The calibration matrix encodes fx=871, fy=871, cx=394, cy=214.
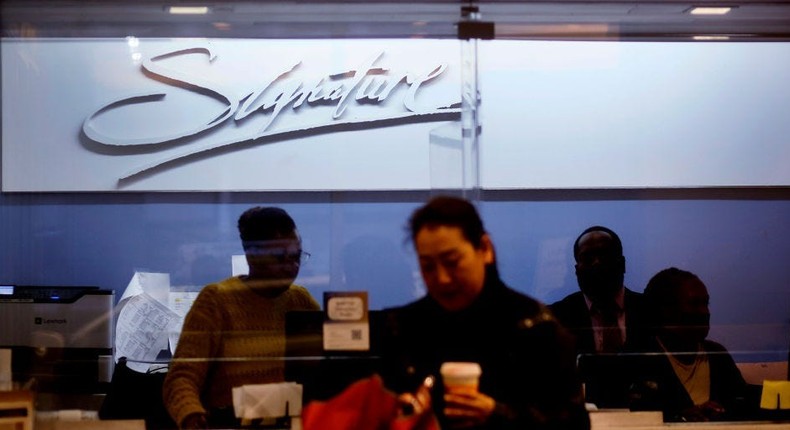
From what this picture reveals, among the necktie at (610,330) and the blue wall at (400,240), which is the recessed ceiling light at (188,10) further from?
the necktie at (610,330)

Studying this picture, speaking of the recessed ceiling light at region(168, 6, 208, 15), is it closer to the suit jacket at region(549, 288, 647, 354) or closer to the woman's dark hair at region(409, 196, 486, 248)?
the woman's dark hair at region(409, 196, 486, 248)

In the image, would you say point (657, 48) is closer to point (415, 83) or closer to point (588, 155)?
point (588, 155)

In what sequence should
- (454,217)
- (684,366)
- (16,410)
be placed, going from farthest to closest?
(684,366), (16,410), (454,217)

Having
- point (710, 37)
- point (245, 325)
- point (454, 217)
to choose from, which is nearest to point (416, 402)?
point (454, 217)

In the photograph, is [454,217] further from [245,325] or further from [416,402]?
[245,325]

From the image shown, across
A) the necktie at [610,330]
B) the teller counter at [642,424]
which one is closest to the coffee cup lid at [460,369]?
the teller counter at [642,424]

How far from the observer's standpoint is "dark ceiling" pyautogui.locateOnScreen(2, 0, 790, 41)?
3818mm

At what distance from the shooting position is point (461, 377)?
2463 millimetres

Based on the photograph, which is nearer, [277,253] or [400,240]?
[277,253]

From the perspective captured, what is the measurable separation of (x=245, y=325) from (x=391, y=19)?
152 centimetres

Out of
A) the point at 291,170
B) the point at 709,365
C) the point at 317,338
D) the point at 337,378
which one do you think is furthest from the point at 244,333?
the point at 709,365
